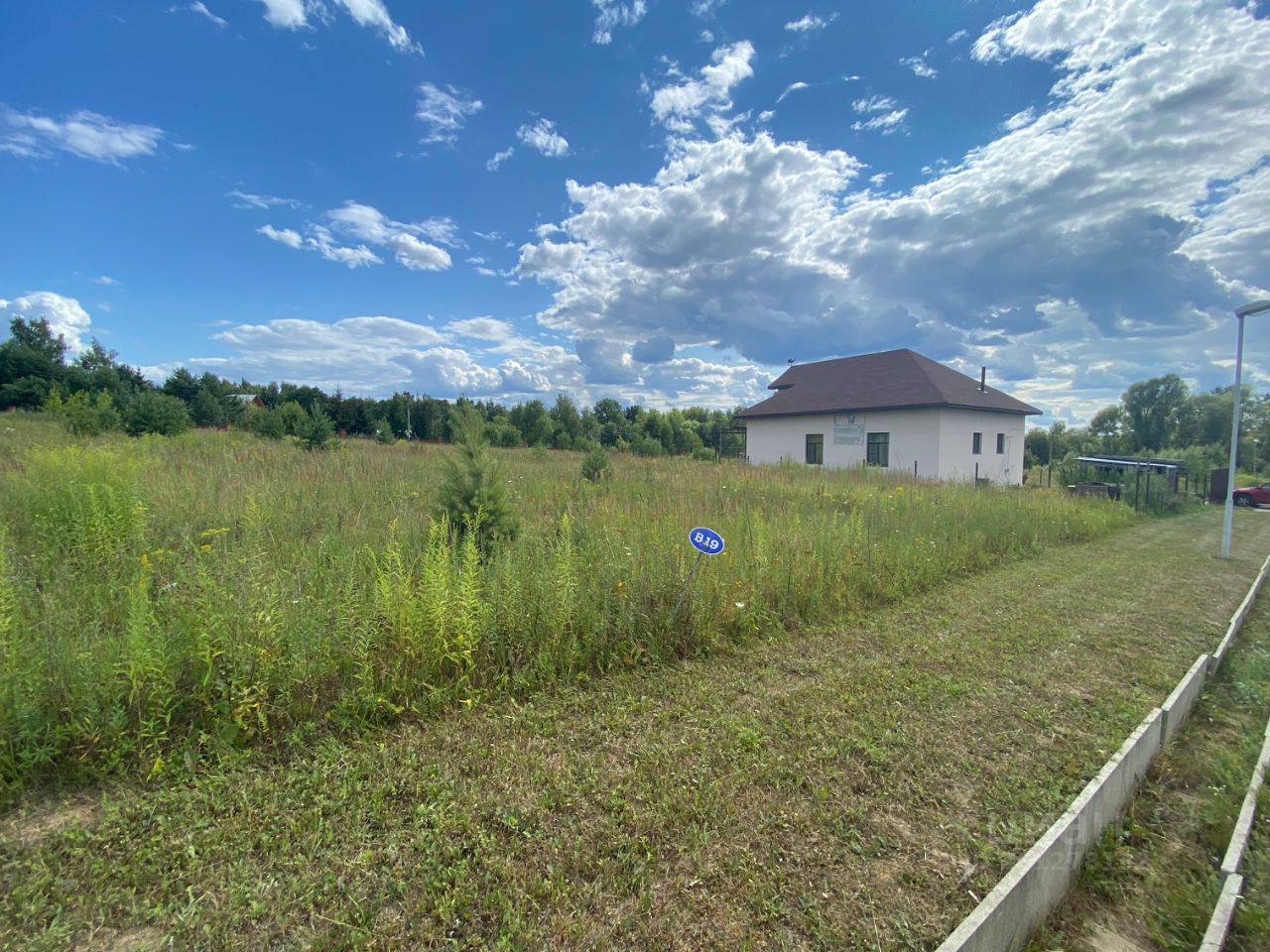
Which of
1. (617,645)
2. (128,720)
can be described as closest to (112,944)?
(128,720)

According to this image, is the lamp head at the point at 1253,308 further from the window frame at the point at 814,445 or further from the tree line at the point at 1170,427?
the tree line at the point at 1170,427

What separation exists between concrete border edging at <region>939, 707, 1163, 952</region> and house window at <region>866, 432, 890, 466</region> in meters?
20.8

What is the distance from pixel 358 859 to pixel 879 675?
3.42 metres

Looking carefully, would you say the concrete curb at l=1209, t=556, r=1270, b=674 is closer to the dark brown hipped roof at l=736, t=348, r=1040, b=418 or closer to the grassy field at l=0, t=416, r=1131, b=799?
the grassy field at l=0, t=416, r=1131, b=799

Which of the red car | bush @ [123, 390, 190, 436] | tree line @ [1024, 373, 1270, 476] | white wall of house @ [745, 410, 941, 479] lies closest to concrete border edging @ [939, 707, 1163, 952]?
white wall of house @ [745, 410, 941, 479]

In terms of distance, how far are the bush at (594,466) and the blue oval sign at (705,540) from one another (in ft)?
23.3

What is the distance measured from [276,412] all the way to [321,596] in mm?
20933

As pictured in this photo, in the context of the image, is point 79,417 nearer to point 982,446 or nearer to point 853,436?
point 853,436

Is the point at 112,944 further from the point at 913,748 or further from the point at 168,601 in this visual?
the point at 913,748

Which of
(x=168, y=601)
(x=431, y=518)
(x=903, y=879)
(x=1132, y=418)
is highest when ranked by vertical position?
(x=1132, y=418)

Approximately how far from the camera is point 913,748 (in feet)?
9.53

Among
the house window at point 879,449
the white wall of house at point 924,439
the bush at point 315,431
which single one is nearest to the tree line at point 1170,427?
the white wall of house at point 924,439

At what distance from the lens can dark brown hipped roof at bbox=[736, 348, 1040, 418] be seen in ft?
70.4

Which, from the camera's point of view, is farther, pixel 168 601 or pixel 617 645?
pixel 617 645
